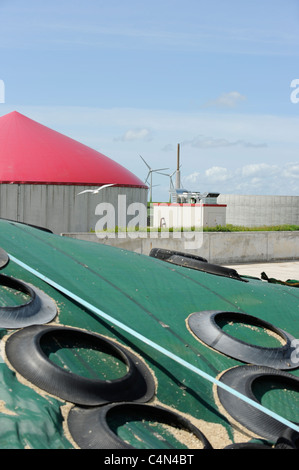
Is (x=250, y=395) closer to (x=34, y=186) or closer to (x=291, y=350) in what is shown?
(x=291, y=350)

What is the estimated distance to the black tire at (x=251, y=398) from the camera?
507 cm

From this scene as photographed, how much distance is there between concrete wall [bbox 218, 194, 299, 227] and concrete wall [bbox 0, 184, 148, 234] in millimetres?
19194

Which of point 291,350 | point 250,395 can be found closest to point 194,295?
point 291,350

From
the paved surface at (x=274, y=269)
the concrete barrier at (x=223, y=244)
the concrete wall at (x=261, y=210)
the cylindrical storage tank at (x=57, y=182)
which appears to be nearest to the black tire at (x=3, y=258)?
the concrete barrier at (x=223, y=244)

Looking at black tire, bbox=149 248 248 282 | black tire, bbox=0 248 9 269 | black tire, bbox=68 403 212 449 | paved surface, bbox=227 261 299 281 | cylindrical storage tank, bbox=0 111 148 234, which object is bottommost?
paved surface, bbox=227 261 299 281

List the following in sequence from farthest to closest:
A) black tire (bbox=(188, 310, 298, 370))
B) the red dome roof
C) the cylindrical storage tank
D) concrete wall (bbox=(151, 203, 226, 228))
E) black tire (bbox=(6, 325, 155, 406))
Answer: the red dome roof → the cylindrical storage tank → concrete wall (bbox=(151, 203, 226, 228)) → black tire (bbox=(188, 310, 298, 370)) → black tire (bbox=(6, 325, 155, 406))

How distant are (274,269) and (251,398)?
16.0 meters

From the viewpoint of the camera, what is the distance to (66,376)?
471cm

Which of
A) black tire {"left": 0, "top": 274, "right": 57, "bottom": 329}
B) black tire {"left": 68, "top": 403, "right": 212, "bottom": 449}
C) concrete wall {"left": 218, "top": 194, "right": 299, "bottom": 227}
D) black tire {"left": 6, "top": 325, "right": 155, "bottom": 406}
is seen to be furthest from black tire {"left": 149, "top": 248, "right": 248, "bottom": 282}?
concrete wall {"left": 218, "top": 194, "right": 299, "bottom": 227}

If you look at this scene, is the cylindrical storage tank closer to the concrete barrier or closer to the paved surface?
the concrete barrier

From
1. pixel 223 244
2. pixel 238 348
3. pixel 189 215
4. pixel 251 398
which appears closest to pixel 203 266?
pixel 238 348

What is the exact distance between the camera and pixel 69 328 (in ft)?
18.4

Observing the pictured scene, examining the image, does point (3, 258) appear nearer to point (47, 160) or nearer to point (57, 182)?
point (57, 182)

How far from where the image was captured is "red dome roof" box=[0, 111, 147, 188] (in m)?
32.8
